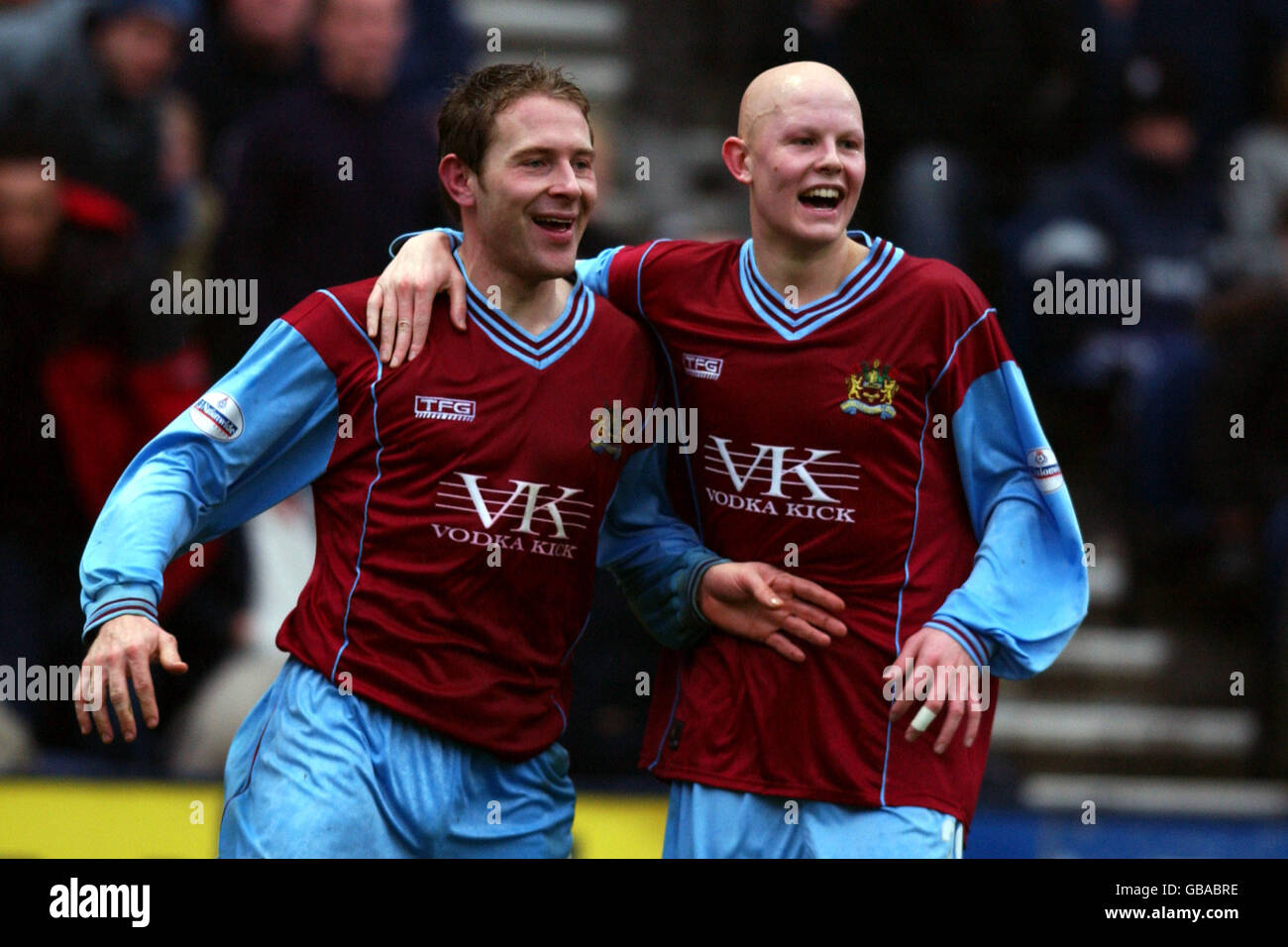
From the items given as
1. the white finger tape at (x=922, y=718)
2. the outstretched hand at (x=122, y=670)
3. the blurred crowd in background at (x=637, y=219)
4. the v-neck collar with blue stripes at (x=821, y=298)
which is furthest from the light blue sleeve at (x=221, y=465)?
the blurred crowd in background at (x=637, y=219)

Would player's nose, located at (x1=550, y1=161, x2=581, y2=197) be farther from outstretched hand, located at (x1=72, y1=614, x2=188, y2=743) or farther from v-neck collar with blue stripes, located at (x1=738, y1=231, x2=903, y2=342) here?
outstretched hand, located at (x1=72, y1=614, x2=188, y2=743)

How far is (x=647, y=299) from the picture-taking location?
15.2ft

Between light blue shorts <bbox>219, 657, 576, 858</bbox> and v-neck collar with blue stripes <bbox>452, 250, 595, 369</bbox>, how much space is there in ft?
2.83

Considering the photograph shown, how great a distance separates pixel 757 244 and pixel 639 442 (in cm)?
56

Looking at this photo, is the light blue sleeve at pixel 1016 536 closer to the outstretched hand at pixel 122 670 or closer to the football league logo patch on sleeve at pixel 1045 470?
the football league logo patch on sleeve at pixel 1045 470

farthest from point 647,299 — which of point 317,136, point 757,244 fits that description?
point 317,136

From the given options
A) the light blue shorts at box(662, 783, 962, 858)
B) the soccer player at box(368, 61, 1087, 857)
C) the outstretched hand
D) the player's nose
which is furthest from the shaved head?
the outstretched hand

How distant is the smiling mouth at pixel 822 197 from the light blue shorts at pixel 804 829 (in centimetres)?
137

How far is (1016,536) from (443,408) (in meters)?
1.34

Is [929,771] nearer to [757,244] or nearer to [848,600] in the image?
[848,600]

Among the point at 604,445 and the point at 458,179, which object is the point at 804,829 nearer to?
the point at 604,445

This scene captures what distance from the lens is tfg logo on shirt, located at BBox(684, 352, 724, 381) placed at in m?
4.46

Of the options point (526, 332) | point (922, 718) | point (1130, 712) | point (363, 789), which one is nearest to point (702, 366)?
point (526, 332)

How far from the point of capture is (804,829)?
4309mm
